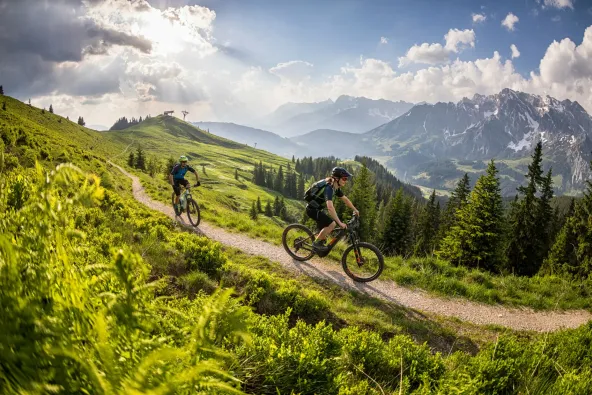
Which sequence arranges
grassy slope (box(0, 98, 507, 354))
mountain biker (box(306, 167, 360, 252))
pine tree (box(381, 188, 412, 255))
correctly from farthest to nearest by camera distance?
pine tree (box(381, 188, 412, 255)) < mountain biker (box(306, 167, 360, 252)) < grassy slope (box(0, 98, 507, 354))

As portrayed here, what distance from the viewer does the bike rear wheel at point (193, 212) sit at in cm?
1612

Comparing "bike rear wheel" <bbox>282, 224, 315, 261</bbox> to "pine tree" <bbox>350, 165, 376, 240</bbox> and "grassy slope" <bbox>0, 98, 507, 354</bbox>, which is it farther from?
"pine tree" <bbox>350, 165, 376, 240</bbox>

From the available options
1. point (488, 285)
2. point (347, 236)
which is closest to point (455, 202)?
point (488, 285)

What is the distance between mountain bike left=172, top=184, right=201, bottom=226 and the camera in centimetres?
1611

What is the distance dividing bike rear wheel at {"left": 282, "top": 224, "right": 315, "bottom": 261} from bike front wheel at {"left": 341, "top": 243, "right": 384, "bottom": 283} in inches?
56.2

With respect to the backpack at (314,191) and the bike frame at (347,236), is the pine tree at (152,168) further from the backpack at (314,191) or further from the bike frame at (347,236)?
the bike frame at (347,236)

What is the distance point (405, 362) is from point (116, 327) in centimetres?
432

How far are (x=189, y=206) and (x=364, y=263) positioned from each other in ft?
30.2

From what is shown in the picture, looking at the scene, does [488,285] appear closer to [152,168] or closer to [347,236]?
[347,236]

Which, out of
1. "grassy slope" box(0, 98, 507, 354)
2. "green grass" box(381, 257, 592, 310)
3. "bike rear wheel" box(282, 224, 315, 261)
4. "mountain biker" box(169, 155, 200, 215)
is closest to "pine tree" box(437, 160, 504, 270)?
"green grass" box(381, 257, 592, 310)

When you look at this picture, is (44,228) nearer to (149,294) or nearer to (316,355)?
(149,294)

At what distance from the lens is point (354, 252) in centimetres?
1195

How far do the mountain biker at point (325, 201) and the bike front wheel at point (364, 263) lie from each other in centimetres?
96

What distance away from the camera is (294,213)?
162625 millimetres
